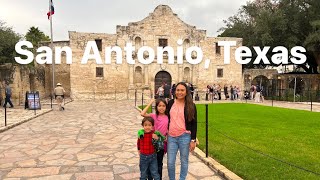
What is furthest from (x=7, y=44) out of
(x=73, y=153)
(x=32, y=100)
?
(x=73, y=153)

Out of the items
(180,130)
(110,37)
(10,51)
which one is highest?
(110,37)

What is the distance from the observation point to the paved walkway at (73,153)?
17.7 ft

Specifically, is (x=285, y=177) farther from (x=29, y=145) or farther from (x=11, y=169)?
(x=29, y=145)

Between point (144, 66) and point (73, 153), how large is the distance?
71.6 feet

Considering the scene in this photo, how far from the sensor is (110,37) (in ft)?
90.7

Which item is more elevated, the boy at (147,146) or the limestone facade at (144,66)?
the limestone facade at (144,66)

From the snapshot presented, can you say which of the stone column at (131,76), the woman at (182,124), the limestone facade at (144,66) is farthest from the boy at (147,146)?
the stone column at (131,76)

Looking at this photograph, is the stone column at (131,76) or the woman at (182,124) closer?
the woman at (182,124)

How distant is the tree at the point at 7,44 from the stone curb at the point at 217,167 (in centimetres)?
1845

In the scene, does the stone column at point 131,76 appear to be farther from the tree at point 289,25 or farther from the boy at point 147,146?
the boy at point 147,146

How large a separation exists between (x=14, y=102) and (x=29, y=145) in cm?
1335

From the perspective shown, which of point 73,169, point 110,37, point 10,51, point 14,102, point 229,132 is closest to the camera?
point 73,169

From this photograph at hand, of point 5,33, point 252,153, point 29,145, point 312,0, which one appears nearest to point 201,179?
point 252,153

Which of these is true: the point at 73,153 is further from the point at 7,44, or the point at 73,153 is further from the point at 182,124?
the point at 7,44
